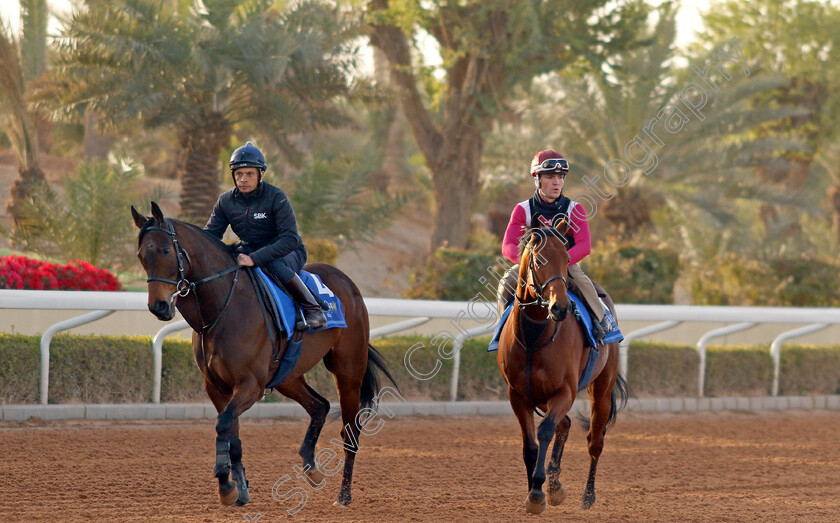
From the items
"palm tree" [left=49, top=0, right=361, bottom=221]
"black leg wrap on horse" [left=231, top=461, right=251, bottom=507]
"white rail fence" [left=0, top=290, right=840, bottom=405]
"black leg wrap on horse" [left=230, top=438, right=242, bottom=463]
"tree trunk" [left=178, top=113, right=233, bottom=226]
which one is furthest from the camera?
"tree trunk" [left=178, top=113, right=233, bottom=226]

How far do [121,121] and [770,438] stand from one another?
11062 millimetres

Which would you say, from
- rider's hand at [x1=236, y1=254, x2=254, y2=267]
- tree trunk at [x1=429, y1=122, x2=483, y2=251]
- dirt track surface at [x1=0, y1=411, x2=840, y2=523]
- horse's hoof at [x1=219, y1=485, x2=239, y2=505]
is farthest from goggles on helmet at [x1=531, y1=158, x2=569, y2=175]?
tree trunk at [x1=429, y1=122, x2=483, y2=251]

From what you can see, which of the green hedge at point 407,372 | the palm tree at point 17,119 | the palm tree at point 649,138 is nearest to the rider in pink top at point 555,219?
the green hedge at point 407,372

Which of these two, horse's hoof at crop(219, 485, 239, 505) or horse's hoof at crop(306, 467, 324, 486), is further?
horse's hoof at crop(306, 467, 324, 486)

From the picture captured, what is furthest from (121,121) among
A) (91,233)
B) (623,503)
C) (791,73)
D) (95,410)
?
(791,73)

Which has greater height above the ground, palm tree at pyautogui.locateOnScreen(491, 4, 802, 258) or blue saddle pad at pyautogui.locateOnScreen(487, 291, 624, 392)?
palm tree at pyautogui.locateOnScreen(491, 4, 802, 258)

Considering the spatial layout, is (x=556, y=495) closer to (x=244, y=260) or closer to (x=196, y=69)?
(x=244, y=260)

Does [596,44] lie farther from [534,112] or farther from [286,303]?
[286,303]

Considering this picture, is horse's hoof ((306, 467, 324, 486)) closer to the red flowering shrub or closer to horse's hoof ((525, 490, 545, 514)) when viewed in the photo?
horse's hoof ((525, 490, 545, 514))

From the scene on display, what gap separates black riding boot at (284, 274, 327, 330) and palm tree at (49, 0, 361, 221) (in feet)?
31.2

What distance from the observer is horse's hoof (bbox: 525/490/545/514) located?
18.4ft

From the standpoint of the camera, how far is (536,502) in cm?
560

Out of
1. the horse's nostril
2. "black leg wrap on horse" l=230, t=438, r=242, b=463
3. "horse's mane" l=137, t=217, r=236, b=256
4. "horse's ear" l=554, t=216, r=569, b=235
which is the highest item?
"horse's ear" l=554, t=216, r=569, b=235

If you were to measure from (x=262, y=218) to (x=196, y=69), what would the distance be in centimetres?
1028
